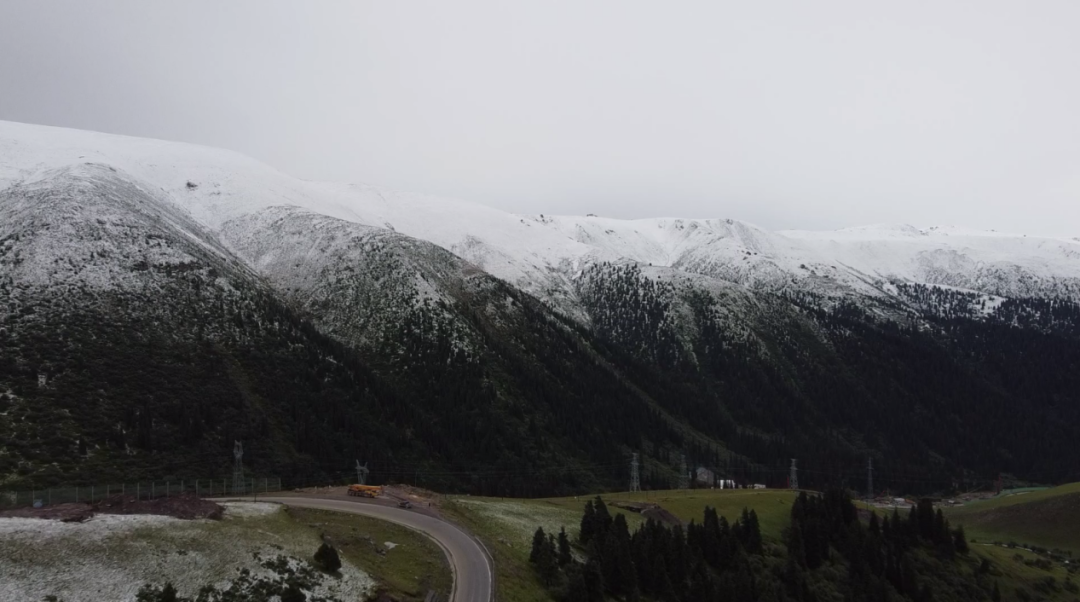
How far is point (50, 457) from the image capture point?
103m

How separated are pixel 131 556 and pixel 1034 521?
159 meters

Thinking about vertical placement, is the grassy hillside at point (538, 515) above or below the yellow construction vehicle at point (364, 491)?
below

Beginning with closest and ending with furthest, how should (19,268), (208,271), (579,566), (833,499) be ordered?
(579,566), (833,499), (19,268), (208,271)

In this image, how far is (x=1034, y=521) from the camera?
14025cm

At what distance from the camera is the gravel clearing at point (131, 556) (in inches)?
1599

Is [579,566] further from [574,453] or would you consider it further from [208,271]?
[208,271]

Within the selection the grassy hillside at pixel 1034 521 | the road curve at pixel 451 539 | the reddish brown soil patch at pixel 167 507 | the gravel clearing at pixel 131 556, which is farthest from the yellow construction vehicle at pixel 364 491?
the grassy hillside at pixel 1034 521

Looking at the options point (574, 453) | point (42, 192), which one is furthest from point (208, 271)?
point (574, 453)

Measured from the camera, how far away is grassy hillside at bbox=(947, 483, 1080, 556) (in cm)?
13250

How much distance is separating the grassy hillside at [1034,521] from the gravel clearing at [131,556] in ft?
456

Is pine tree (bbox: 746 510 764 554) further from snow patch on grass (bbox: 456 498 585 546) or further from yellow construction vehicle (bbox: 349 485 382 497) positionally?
yellow construction vehicle (bbox: 349 485 382 497)

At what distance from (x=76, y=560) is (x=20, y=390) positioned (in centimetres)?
9367

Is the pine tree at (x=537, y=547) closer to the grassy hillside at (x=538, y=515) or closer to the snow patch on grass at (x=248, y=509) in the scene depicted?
the grassy hillside at (x=538, y=515)

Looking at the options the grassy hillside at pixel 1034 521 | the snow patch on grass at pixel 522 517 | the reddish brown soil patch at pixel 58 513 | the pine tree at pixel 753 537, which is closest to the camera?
the reddish brown soil patch at pixel 58 513
